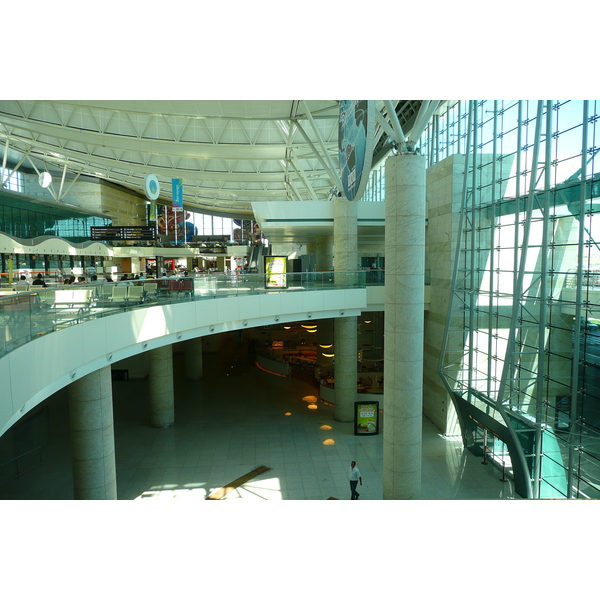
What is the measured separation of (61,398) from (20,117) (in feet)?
53.7

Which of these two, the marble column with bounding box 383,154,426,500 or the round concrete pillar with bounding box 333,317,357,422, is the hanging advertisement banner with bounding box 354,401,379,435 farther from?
the marble column with bounding box 383,154,426,500

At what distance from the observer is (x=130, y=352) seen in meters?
12.0

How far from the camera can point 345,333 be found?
20.6m

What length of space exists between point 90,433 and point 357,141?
10.4 metres

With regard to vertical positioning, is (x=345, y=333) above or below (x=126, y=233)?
below

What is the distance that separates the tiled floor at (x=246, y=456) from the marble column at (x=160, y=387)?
1.75 feet

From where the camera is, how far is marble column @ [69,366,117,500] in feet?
39.1

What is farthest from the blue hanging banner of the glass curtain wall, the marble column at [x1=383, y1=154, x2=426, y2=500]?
the marble column at [x1=383, y1=154, x2=426, y2=500]

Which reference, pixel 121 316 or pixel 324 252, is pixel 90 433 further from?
pixel 324 252

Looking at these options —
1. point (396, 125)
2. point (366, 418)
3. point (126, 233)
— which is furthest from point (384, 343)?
point (126, 233)
